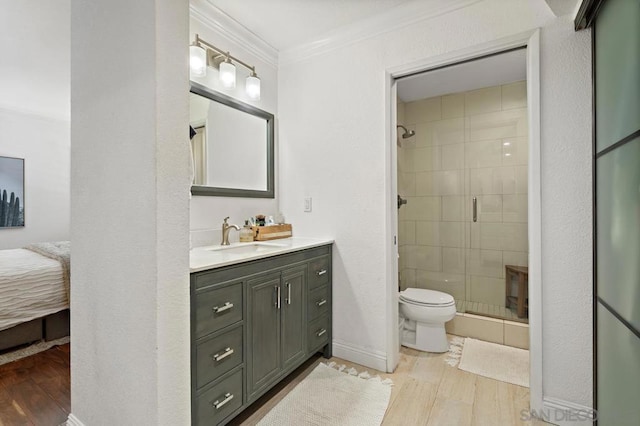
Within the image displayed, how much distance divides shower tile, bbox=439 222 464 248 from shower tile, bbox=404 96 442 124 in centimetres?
119

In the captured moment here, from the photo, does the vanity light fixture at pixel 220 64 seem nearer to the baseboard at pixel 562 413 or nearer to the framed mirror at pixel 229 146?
the framed mirror at pixel 229 146

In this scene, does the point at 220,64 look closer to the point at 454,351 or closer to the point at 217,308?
the point at 217,308

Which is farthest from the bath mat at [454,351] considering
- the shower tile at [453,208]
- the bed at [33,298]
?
the bed at [33,298]

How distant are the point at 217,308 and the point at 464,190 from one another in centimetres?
280

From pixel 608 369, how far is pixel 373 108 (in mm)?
1916

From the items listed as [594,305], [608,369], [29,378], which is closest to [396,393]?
[608,369]

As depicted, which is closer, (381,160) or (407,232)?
(381,160)

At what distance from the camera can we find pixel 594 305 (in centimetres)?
152

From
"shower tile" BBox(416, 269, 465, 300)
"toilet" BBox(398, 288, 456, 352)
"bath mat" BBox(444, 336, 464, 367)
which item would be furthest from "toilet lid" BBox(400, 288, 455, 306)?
"shower tile" BBox(416, 269, 465, 300)

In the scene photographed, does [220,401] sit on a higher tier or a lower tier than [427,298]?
lower

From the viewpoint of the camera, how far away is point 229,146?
7.64 feet

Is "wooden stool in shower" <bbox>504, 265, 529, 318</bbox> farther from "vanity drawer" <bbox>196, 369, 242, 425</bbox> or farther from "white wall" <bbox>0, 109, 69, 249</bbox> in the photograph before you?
"white wall" <bbox>0, 109, 69, 249</bbox>

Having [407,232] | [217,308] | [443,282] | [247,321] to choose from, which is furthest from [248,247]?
[443,282]

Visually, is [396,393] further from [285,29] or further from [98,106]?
[285,29]
